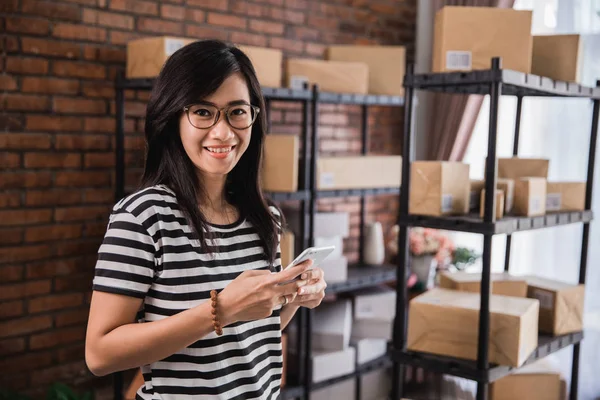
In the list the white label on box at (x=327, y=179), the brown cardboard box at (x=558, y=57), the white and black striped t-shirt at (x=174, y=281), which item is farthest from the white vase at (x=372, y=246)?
the white and black striped t-shirt at (x=174, y=281)

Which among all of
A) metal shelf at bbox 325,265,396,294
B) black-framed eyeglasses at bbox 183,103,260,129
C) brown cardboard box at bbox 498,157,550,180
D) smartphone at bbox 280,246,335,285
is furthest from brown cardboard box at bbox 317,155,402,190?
smartphone at bbox 280,246,335,285

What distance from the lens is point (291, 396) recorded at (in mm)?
3113

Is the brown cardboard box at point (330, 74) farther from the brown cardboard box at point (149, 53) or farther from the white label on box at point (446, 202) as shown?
the white label on box at point (446, 202)

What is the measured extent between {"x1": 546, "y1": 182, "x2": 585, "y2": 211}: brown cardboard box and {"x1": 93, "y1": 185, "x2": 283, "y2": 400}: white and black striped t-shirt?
168 cm

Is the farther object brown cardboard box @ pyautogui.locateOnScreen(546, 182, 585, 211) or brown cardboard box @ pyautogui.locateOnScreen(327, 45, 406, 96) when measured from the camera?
brown cardboard box @ pyautogui.locateOnScreen(327, 45, 406, 96)

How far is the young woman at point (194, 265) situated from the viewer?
1.22 m

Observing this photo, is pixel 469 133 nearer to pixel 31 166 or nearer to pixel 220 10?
pixel 220 10

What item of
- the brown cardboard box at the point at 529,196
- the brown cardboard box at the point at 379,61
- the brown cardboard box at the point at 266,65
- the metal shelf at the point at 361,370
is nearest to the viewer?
the brown cardboard box at the point at 529,196

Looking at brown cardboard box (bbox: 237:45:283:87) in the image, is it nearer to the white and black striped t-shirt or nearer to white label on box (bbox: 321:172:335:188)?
white label on box (bbox: 321:172:335:188)

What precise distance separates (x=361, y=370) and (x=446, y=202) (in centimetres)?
149

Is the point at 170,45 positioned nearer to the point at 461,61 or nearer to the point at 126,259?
the point at 461,61

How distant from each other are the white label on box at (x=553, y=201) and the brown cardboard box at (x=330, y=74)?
1120 mm

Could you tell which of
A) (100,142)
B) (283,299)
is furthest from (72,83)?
(283,299)

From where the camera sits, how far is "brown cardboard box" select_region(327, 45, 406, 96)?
3443 millimetres
